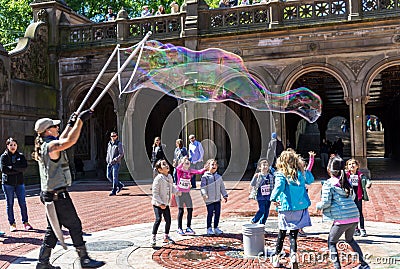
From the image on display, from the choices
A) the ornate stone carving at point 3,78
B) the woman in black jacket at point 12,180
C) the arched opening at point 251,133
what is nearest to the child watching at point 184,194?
the woman in black jacket at point 12,180

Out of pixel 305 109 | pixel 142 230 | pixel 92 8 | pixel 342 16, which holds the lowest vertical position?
pixel 142 230

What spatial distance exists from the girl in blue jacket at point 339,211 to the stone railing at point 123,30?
14183 mm

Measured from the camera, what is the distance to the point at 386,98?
97.1 feet

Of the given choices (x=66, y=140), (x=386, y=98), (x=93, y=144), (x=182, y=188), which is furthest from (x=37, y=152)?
(x=386, y=98)

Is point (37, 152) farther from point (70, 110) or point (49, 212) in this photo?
point (70, 110)

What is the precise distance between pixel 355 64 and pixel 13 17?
77.4 ft

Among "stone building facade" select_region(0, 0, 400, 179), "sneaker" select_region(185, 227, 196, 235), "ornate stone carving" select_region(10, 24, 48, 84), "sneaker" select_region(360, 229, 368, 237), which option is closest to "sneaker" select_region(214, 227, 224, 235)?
"sneaker" select_region(185, 227, 196, 235)

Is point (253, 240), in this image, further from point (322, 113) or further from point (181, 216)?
point (322, 113)

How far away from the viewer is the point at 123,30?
19266mm

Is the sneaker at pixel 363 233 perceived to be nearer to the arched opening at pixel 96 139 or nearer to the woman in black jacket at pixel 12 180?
the woman in black jacket at pixel 12 180

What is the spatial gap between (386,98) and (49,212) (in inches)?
1108

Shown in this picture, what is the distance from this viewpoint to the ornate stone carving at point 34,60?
1820 cm

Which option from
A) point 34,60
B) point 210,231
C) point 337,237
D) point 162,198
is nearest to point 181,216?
point 210,231

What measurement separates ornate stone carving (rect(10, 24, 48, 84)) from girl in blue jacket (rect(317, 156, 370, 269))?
15.4 meters
